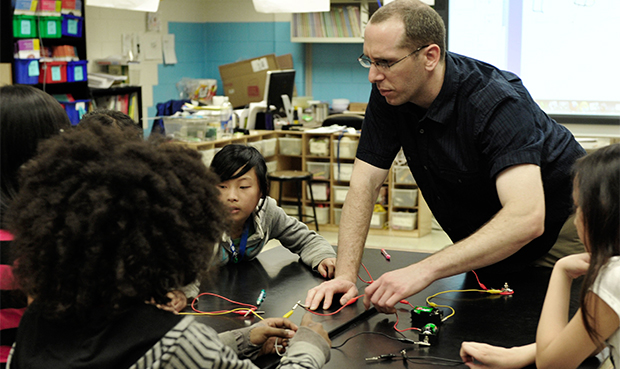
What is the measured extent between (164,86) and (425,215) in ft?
9.31

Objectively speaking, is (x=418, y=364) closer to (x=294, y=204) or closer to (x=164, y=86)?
(x=294, y=204)

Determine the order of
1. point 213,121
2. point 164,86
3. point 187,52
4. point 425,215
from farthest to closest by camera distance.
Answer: point 187,52, point 164,86, point 425,215, point 213,121

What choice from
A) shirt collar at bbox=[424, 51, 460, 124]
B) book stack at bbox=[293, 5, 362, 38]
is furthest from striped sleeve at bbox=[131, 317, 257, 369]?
book stack at bbox=[293, 5, 362, 38]

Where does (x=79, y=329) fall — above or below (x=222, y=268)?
above

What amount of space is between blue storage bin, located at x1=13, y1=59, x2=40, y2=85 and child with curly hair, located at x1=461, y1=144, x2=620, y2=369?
350cm

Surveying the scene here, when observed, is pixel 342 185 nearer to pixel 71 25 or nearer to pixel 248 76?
pixel 248 76

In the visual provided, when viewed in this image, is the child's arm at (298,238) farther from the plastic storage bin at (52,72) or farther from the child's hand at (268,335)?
the plastic storage bin at (52,72)

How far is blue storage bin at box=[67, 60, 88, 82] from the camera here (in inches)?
160

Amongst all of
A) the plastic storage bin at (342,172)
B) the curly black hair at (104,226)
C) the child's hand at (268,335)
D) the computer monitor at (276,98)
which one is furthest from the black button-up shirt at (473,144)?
the computer monitor at (276,98)

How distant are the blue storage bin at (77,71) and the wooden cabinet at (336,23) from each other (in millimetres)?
2277

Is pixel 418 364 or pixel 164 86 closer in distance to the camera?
pixel 418 364

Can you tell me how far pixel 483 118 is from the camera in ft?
4.97

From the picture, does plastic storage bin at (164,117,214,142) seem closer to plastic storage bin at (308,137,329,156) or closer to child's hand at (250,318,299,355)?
plastic storage bin at (308,137,329,156)

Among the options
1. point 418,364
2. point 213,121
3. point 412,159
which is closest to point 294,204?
point 213,121
